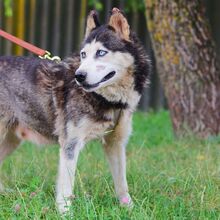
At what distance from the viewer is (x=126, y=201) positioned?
15.6 ft

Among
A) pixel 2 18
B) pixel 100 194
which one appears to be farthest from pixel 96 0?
pixel 100 194

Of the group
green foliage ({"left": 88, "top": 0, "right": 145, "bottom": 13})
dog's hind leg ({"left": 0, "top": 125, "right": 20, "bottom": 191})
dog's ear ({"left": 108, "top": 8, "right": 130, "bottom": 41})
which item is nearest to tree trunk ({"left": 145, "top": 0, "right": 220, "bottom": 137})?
dog's hind leg ({"left": 0, "top": 125, "right": 20, "bottom": 191})

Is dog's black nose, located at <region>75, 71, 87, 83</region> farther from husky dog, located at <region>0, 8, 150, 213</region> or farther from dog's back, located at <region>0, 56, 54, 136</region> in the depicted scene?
dog's back, located at <region>0, 56, 54, 136</region>

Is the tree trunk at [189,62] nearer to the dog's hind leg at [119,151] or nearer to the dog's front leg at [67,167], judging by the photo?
the dog's hind leg at [119,151]

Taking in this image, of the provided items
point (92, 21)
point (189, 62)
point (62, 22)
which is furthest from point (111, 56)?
point (62, 22)

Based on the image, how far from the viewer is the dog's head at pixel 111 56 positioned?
4.67m

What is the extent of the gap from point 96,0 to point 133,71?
7.04m

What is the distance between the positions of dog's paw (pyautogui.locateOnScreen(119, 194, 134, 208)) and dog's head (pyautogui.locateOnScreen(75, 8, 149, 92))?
32.8 inches

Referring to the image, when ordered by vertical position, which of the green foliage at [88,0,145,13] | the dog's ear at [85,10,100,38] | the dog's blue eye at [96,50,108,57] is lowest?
the green foliage at [88,0,145,13]

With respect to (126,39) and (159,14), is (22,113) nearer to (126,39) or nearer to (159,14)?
(126,39)

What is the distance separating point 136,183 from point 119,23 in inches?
53.8

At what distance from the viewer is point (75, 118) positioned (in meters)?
4.93

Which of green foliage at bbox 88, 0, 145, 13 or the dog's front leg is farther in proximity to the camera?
green foliage at bbox 88, 0, 145, 13

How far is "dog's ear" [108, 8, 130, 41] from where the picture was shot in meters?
4.86
